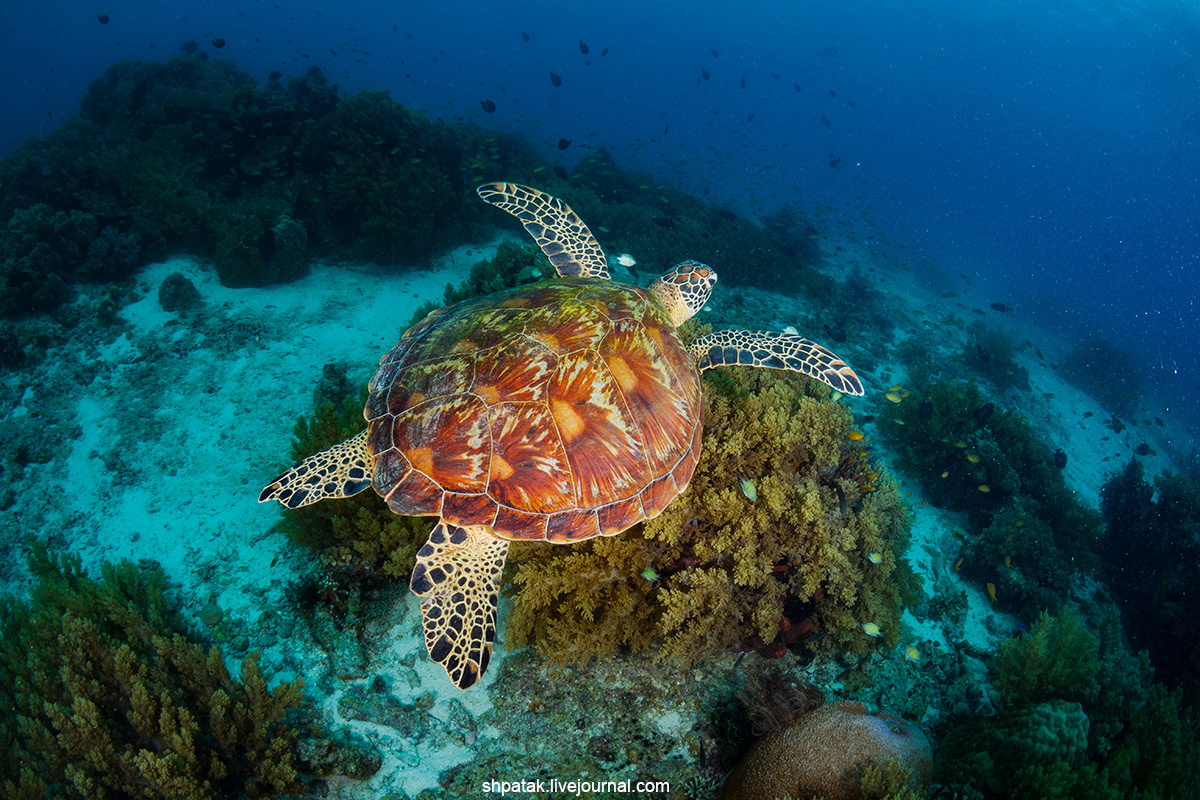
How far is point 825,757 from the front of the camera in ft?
8.91

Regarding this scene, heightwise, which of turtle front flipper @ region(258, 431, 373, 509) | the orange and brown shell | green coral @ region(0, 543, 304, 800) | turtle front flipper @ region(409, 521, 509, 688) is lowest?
green coral @ region(0, 543, 304, 800)

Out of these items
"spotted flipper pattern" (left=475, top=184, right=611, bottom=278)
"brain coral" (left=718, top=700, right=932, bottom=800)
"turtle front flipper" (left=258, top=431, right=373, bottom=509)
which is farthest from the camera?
"spotted flipper pattern" (left=475, top=184, right=611, bottom=278)

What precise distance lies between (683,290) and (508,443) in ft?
8.97

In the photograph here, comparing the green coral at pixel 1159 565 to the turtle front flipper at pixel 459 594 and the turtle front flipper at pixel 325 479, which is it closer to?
the turtle front flipper at pixel 459 594

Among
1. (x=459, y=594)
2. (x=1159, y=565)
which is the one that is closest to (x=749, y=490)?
(x=459, y=594)

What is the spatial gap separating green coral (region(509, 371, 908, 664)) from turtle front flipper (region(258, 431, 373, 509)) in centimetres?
124

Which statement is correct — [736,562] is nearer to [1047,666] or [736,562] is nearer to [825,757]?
[825,757]

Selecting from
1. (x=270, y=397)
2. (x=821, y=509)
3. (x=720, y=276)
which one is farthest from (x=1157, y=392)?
(x=270, y=397)

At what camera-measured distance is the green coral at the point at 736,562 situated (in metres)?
3.23

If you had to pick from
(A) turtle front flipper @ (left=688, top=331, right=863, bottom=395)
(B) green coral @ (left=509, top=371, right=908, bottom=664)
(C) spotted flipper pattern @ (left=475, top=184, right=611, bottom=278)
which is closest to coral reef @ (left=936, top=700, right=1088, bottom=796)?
(B) green coral @ (left=509, top=371, right=908, bottom=664)

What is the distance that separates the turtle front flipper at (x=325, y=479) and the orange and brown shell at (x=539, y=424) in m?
0.19

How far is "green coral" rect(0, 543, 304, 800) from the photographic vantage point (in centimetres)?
251

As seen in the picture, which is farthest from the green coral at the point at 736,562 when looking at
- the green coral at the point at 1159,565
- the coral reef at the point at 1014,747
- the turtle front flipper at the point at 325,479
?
the green coral at the point at 1159,565

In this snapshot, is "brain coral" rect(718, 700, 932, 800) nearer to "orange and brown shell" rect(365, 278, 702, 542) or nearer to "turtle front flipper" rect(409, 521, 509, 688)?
"orange and brown shell" rect(365, 278, 702, 542)
